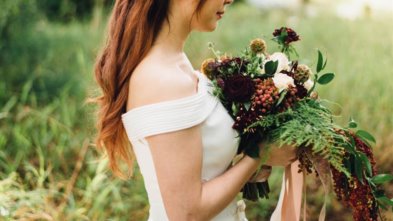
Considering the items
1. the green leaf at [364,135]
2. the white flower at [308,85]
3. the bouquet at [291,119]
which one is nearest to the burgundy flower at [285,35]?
the bouquet at [291,119]

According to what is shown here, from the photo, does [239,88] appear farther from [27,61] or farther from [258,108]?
[27,61]

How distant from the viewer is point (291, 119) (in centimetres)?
226

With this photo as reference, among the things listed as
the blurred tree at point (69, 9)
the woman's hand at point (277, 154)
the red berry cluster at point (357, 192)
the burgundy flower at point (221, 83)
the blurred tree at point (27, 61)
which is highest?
the burgundy flower at point (221, 83)

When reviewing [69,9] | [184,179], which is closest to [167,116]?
[184,179]

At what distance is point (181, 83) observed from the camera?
2.15 m

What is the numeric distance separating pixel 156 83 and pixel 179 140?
0.61ft

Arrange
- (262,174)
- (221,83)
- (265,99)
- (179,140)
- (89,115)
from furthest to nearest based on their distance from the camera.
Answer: (89,115), (262,174), (221,83), (265,99), (179,140)

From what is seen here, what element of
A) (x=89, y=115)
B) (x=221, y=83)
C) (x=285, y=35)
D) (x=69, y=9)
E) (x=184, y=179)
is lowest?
(x=69, y=9)

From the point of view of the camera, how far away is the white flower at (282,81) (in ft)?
7.47

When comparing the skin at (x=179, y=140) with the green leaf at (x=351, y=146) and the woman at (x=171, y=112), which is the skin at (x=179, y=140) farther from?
the green leaf at (x=351, y=146)

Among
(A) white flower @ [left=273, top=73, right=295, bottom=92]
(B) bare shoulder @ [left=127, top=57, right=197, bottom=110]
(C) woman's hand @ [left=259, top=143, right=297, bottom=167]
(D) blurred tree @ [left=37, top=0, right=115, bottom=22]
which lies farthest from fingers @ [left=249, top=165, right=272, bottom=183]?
(D) blurred tree @ [left=37, top=0, right=115, bottom=22]

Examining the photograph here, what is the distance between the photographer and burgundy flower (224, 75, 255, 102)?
2.26 m

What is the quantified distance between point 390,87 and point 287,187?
12.0ft

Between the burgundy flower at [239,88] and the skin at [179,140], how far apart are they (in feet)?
0.45
